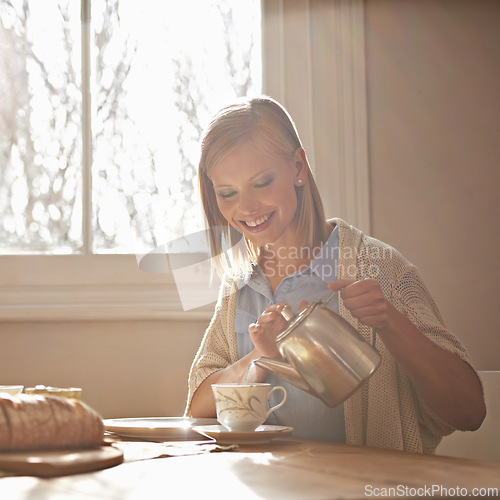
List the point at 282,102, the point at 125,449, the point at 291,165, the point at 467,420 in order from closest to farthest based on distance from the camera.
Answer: the point at 125,449 < the point at 467,420 < the point at 291,165 < the point at 282,102

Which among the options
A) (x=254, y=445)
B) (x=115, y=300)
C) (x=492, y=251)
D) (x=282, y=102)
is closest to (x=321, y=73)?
(x=282, y=102)

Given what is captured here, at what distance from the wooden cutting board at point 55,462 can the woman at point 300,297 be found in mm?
391

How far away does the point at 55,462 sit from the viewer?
58 centimetres

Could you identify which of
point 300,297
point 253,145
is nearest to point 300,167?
point 253,145

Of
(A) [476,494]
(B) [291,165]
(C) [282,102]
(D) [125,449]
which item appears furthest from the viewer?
(C) [282,102]

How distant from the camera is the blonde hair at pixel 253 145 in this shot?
125 cm

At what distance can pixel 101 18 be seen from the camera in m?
1.81

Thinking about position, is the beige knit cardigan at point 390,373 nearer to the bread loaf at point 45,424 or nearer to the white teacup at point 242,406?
the white teacup at point 242,406

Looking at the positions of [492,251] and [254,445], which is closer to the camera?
[254,445]

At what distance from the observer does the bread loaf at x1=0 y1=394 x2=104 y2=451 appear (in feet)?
2.11

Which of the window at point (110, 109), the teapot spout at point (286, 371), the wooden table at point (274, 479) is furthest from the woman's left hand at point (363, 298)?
the window at point (110, 109)

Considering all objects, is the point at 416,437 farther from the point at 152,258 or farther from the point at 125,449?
the point at 152,258

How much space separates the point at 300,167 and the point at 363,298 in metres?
0.51

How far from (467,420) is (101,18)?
1407 mm
